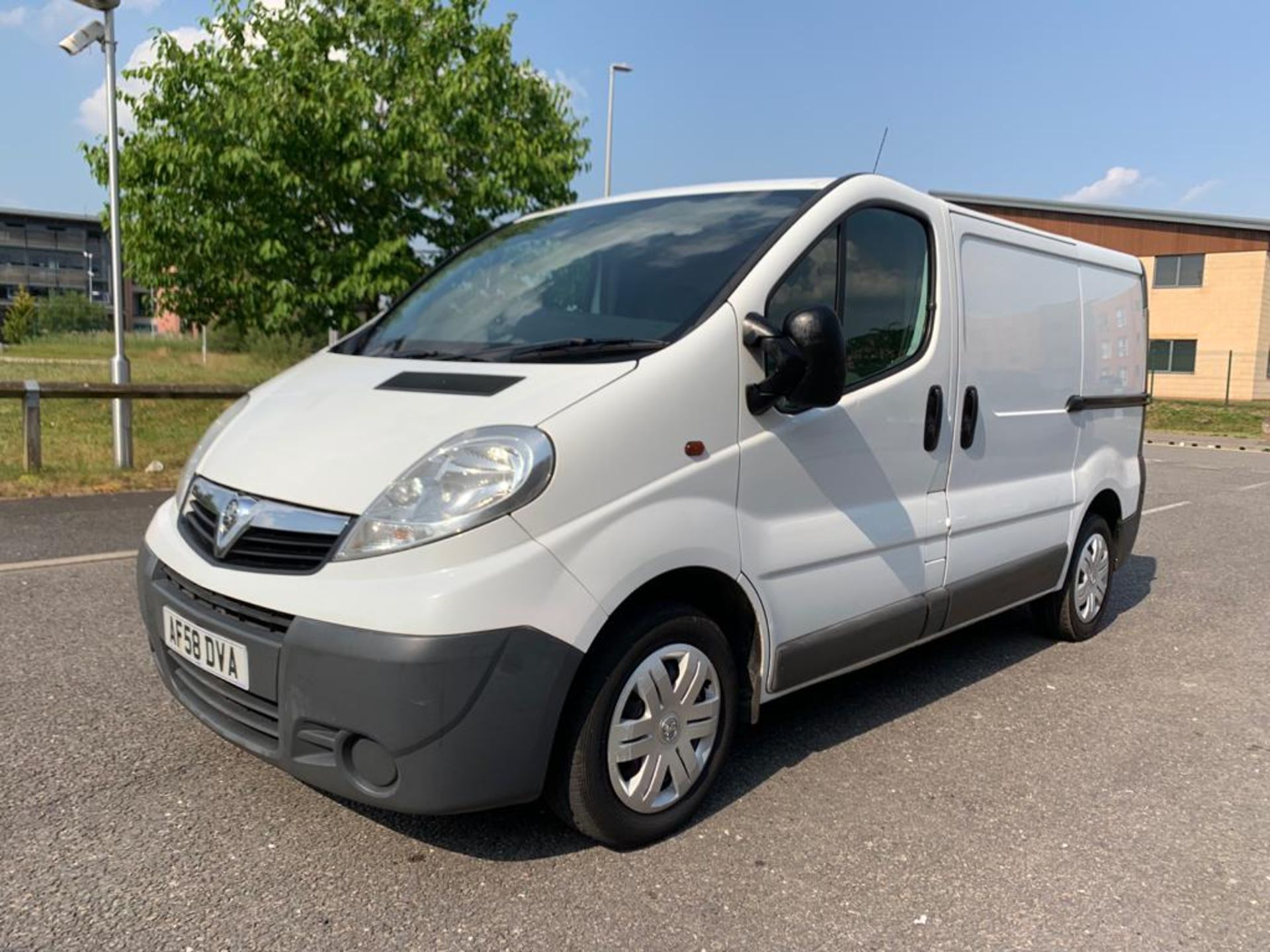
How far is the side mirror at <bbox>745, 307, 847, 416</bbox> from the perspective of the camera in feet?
9.11

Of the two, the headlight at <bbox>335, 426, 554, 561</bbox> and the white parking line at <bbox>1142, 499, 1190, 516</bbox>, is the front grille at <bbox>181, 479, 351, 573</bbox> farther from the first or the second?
the white parking line at <bbox>1142, 499, 1190, 516</bbox>

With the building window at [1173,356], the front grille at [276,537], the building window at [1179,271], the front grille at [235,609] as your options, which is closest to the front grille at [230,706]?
the front grille at [235,609]

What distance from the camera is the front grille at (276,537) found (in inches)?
95.9

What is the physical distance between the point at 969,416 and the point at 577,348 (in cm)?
172

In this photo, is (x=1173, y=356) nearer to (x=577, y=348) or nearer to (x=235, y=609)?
(x=577, y=348)

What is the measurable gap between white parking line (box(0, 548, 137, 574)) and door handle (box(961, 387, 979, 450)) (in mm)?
4787

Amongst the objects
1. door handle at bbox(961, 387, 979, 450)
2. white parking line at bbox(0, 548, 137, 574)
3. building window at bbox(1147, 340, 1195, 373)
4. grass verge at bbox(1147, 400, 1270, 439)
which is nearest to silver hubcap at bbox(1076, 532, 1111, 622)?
door handle at bbox(961, 387, 979, 450)

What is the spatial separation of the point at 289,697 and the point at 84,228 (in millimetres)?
114590

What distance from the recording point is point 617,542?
253 cm

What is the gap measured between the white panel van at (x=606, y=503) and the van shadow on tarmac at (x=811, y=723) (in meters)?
0.26

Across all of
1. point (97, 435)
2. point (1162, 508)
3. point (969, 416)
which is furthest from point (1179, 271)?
point (969, 416)

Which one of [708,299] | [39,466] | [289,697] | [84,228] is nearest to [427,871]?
[289,697]

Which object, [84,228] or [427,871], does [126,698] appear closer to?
[427,871]

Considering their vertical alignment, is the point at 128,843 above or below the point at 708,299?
below
